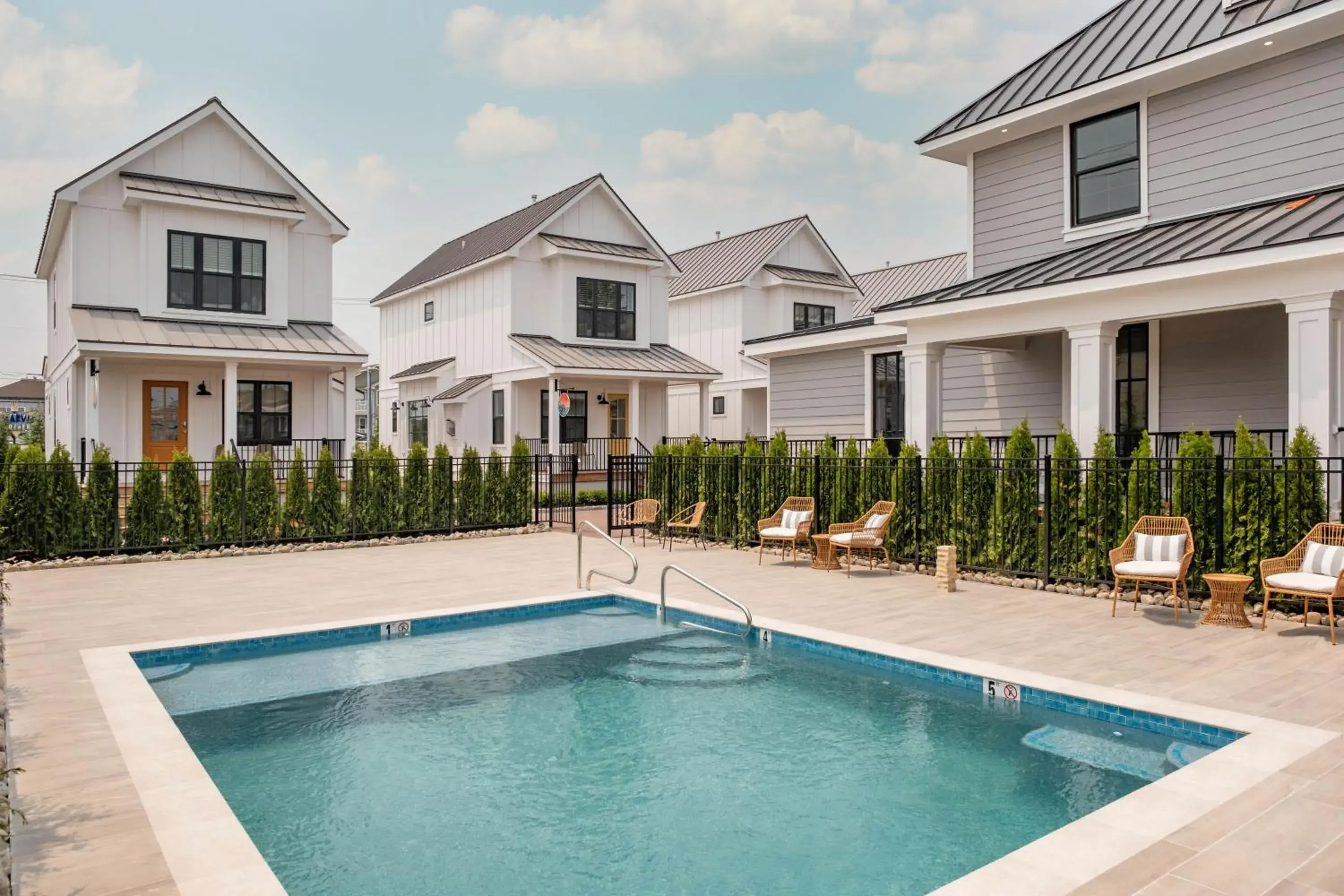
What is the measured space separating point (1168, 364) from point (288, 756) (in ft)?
44.7

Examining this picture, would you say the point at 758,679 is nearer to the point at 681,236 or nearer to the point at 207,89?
the point at 207,89

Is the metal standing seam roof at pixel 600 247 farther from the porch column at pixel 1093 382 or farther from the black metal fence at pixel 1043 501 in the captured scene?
the porch column at pixel 1093 382

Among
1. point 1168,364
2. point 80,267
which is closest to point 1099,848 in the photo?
point 1168,364

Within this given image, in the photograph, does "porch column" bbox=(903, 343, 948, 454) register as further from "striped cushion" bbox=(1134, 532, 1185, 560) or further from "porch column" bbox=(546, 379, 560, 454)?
"porch column" bbox=(546, 379, 560, 454)

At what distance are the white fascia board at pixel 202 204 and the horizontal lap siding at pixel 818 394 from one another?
1261 centimetres

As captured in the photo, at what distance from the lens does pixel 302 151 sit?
2834 centimetres

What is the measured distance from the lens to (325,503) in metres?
16.0

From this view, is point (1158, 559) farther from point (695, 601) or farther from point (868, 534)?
point (695, 601)

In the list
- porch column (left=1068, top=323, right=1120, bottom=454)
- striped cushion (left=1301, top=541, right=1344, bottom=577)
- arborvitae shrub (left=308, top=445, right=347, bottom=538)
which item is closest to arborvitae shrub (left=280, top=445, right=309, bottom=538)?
arborvitae shrub (left=308, top=445, right=347, bottom=538)

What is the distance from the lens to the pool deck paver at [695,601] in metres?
3.78

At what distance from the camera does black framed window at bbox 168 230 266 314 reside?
21.2 metres

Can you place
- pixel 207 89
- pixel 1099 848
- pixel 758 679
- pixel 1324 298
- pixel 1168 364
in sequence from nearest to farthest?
pixel 1099 848 < pixel 758 679 < pixel 1324 298 < pixel 1168 364 < pixel 207 89

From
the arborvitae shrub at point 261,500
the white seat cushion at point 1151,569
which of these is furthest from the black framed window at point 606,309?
the white seat cushion at point 1151,569

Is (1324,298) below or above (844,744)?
above
